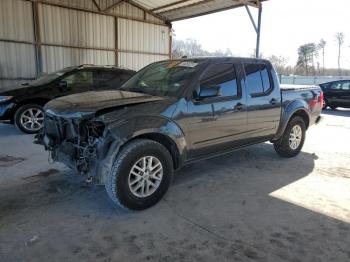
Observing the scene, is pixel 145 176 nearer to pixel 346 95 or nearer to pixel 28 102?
pixel 28 102

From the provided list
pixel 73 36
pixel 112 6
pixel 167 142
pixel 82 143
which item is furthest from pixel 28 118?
pixel 112 6

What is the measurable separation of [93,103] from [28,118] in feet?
16.0

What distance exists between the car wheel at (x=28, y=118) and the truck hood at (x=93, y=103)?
400 cm

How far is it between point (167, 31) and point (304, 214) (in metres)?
15.5

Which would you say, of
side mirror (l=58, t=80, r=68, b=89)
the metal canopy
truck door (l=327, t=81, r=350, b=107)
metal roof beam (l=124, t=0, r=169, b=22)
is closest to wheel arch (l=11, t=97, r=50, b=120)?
side mirror (l=58, t=80, r=68, b=89)

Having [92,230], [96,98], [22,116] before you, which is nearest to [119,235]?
[92,230]

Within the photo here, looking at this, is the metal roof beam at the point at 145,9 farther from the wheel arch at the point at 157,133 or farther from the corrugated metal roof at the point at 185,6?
the wheel arch at the point at 157,133

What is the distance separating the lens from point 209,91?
161 inches

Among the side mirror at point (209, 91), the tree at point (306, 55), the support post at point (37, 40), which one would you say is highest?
the tree at point (306, 55)

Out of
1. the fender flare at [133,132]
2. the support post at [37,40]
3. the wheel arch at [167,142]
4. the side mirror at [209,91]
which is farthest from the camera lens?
the support post at [37,40]

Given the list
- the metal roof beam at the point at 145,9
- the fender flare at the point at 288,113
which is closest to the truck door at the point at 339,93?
the metal roof beam at the point at 145,9

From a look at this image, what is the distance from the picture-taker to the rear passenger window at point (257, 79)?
15.7 feet

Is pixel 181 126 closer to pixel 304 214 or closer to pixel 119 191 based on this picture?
pixel 119 191

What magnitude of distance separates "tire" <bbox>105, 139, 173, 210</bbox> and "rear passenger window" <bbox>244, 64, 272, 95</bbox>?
1.83 metres
